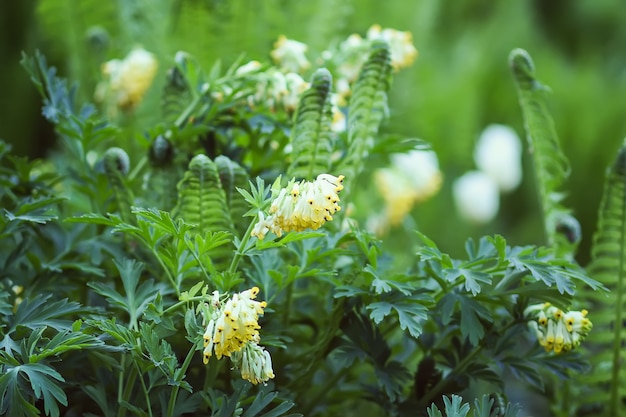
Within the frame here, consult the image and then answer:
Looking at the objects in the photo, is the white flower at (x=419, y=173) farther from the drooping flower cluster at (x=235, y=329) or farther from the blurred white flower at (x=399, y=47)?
the drooping flower cluster at (x=235, y=329)

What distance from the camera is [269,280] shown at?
0.57 m

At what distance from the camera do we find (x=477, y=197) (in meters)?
1.26

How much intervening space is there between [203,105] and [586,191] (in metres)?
0.96

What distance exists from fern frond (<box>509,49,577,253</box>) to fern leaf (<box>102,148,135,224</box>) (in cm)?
34

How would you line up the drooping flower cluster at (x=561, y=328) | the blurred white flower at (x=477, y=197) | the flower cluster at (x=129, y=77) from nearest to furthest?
the drooping flower cluster at (x=561, y=328), the flower cluster at (x=129, y=77), the blurred white flower at (x=477, y=197)

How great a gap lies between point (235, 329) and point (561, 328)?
0.24 m

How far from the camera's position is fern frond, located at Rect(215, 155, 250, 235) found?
23.0 inches

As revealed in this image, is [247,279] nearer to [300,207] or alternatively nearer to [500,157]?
[300,207]

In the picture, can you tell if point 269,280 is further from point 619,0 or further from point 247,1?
point 619,0

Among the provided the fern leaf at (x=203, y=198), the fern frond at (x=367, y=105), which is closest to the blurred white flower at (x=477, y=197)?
the fern frond at (x=367, y=105)

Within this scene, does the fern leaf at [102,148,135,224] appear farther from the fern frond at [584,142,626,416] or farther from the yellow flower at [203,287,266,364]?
the fern frond at [584,142,626,416]

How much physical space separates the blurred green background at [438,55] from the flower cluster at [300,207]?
454 mm

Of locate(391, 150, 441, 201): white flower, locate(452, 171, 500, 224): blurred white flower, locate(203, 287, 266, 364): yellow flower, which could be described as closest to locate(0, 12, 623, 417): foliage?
locate(203, 287, 266, 364): yellow flower

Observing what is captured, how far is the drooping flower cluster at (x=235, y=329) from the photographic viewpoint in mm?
445
